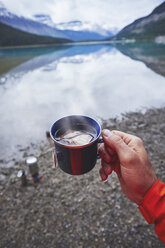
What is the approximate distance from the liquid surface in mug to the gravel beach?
227cm

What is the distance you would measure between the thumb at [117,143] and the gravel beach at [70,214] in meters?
2.17

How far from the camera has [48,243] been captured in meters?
2.70

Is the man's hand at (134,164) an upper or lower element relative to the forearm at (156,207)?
upper

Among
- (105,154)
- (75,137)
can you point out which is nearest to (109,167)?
(105,154)

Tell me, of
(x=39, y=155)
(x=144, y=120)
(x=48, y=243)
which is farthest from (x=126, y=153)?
(x=144, y=120)

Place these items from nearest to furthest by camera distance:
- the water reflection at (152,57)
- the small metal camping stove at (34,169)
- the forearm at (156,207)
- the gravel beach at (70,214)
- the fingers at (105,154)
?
the forearm at (156,207), the fingers at (105,154), the gravel beach at (70,214), the small metal camping stove at (34,169), the water reflection at (152,57)

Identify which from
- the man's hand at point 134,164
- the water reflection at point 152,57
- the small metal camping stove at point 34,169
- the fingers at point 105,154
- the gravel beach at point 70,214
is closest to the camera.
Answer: the man's hand at point 134,164

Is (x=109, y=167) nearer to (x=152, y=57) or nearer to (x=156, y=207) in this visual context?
(x=156, y=207)

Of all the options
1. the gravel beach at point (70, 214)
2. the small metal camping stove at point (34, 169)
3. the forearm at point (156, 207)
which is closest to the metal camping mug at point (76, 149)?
the forearm at point (156, 207)

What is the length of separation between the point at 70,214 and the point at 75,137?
237cm

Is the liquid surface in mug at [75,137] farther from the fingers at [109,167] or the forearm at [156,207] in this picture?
the forearm at [156,207]

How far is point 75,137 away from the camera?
1.51m

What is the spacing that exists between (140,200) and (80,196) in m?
2.28

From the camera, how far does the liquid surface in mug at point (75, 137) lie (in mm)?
1421
